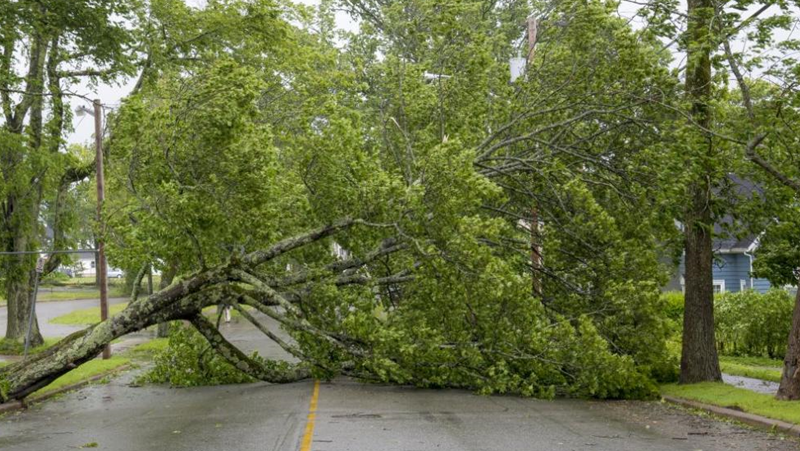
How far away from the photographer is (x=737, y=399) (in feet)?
41.1

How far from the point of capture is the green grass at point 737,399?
1121cm

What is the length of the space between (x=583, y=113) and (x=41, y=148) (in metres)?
14.8

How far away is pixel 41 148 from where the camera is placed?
23.2 m

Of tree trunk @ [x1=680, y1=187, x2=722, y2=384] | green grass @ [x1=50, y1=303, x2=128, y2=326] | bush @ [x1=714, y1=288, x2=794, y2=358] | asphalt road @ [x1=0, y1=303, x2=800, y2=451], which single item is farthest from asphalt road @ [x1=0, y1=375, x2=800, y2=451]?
green grass @ [x1=50, y1=303, x2=128, y2=326]

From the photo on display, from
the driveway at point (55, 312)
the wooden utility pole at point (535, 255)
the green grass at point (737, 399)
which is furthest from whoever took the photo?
the driveway at point (55, 312)

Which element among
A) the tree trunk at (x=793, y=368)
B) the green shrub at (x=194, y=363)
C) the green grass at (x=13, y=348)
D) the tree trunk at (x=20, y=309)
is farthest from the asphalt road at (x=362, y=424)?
the tree trunk at (x=20, y=309)

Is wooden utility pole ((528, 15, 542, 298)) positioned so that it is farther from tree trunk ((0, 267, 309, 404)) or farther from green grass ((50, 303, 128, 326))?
green grass ((50, 303, 128, 326))

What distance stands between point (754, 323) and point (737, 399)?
9.05 m

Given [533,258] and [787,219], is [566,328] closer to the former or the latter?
[533,258]

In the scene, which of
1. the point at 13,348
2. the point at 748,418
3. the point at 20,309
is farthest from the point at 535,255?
the point at 20,309

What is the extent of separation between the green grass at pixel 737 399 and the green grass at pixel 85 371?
450 inches

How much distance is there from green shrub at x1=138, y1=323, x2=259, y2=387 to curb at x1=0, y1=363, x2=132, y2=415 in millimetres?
2120

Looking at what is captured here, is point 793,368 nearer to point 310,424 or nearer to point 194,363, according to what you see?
point 310,424

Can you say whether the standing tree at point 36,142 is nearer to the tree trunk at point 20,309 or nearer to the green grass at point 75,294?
the tree trunk at point 20,309
